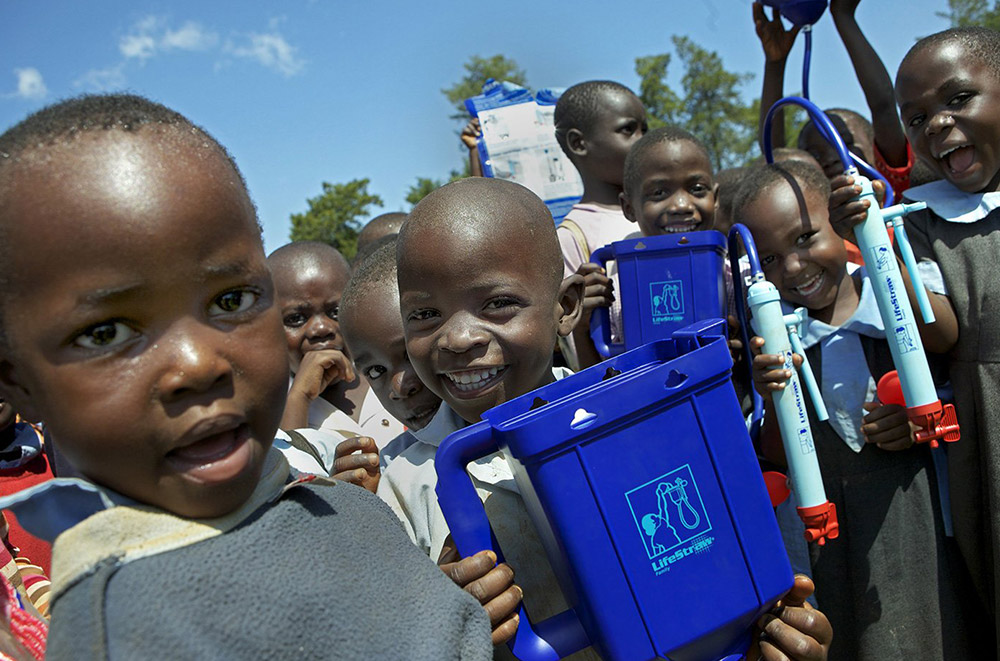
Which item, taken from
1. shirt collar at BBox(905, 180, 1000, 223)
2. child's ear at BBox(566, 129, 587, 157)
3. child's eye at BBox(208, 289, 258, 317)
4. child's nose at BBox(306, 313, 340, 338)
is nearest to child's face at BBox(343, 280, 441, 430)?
child's nose at BBox(306, 313, 340, 338)

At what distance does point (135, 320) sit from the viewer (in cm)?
81

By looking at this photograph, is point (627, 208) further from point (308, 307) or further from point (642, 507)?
point (642, 507)

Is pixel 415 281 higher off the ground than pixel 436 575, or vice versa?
pixel 415 281

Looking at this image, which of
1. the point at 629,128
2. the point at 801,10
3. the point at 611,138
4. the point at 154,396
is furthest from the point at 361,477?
the point at 801,10

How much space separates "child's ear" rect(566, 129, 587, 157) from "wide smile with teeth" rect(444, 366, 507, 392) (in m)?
2.54

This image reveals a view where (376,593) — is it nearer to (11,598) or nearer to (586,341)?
(11,598)

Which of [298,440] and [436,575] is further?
[298,440]

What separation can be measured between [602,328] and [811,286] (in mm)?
698

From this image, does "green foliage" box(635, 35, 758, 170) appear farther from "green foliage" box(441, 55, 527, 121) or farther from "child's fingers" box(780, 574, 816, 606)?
"child's fingers" box(780, 574, 816, 606)

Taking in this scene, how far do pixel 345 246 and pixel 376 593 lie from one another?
24.5 meters

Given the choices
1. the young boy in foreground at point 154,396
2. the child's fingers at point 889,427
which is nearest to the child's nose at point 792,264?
the child's fingers at point 889,427

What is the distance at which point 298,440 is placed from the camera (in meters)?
1.88

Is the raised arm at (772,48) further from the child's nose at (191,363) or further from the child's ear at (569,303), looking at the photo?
the child's nose at (191,363)

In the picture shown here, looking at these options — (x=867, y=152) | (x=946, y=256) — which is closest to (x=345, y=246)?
(x=867, y=152)
